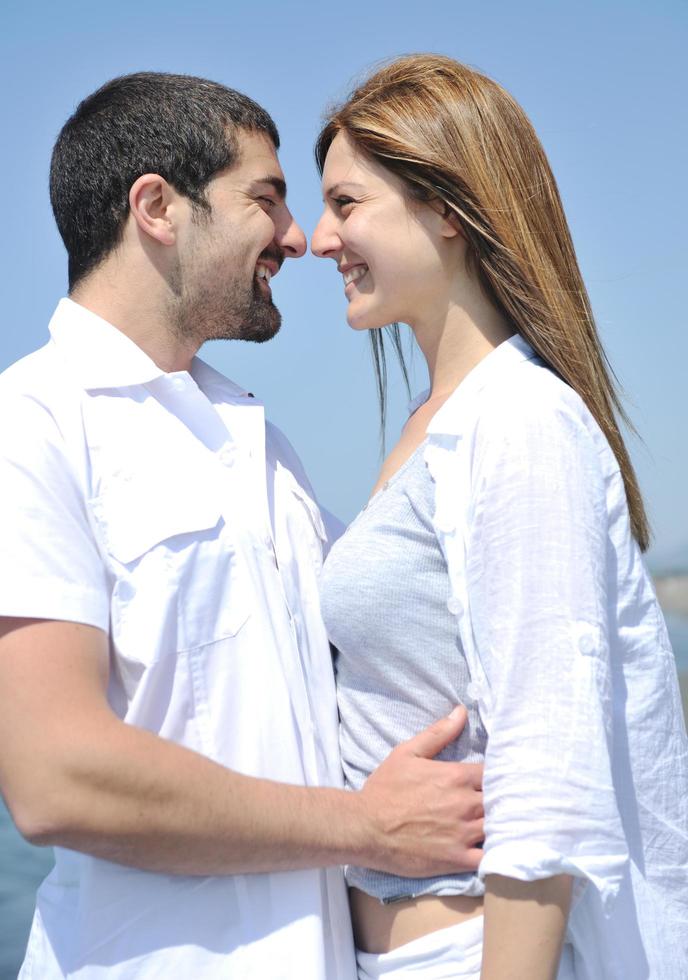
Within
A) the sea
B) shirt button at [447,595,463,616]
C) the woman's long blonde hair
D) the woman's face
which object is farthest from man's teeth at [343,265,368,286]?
the sea

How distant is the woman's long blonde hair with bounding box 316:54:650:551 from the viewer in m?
2.28

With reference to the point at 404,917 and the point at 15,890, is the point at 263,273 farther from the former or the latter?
the point at 15,890

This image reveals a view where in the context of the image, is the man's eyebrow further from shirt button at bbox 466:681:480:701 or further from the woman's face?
shirt button at bbox 466:681:480:701

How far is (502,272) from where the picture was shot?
2.32 metres

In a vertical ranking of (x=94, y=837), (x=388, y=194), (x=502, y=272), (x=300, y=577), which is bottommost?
(x=94, y=837)

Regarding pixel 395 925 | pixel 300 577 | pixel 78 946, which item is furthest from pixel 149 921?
pixel 300 577

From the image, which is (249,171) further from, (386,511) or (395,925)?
(395,925)

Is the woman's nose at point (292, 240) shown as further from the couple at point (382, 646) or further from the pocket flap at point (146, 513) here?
the pocket flap at point (146, 513)

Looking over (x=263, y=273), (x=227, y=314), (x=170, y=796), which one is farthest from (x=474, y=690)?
(x=263, y=273)

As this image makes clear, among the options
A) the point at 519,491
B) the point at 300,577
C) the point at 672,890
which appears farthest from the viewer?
the point at 300,577

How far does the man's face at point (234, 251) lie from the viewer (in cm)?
292

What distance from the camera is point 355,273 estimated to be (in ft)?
8.50

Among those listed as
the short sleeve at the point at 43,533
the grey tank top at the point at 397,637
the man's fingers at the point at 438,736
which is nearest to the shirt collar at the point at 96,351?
the short sleeve at the point at 43,533

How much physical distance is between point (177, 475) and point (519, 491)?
810 mm
